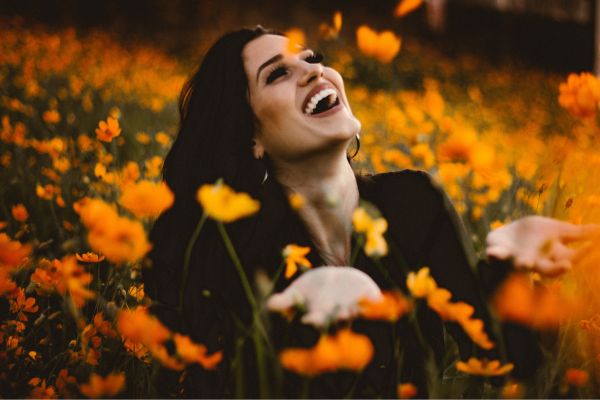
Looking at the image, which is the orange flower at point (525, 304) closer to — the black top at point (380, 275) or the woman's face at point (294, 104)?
the black top at point (380, 275)

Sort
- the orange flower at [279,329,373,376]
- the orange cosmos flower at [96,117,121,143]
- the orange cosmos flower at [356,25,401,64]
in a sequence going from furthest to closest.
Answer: the orange cosmos flower at [96,117,121,143]
the orange cosmos flower at [356,25,401,64]
the orange flower at [279,329,373,376]

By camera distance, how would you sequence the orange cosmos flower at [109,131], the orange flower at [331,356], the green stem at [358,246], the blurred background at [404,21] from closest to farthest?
the orange flower at [331,356], the green stem at [358,246], the orange cosmos flower at [109,131], the blurred background at [404,21]

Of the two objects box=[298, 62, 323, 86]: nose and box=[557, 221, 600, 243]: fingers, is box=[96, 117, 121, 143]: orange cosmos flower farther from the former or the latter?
box=[557, 221, 600, 243]: fingers

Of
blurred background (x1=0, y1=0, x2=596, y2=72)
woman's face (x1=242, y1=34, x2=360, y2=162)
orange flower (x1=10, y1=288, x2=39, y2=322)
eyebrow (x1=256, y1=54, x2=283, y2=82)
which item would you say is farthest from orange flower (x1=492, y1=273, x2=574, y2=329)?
blurred background (x1=0, y1=0, x2=596, y2=72)

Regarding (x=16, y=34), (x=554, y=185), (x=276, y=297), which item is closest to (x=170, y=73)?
(x=16, y=34)

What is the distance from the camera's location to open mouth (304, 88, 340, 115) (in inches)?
37.7

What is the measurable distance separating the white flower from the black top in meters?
0.16

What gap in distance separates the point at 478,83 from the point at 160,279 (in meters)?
5.43

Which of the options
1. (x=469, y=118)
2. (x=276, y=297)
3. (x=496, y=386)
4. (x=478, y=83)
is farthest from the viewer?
(x=478, y=83)

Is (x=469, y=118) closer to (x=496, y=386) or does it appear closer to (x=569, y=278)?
(x=569, y=278)

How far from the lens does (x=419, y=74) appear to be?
236 inches

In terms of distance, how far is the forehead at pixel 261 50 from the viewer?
1.07m

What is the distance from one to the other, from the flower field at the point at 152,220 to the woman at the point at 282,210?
0.04 m

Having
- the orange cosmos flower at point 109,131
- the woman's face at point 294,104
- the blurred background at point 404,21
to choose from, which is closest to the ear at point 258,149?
the woman's face at point 294,104
